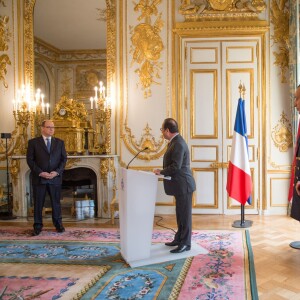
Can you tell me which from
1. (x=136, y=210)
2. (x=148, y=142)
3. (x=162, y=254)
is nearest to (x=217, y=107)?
(x=148, y=142)

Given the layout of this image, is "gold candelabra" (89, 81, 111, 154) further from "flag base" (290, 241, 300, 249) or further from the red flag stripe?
"flag base" (290, 241, 300, 249)

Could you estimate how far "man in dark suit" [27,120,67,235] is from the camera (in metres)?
4.91

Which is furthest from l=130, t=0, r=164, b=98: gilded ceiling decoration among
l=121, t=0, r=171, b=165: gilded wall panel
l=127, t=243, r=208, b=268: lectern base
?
l=127, t=243, r=208, b=268: lectern base

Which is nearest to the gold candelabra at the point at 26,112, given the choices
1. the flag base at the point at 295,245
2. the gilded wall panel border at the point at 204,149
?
the gilded wall panel border at the point at 204,149

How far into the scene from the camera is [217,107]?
625 centimetres

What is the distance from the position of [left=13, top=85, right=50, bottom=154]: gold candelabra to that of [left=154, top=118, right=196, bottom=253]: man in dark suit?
328 cm

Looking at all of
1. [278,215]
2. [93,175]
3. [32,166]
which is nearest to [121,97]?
[93,175]

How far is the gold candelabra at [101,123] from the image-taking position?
20.8 feet

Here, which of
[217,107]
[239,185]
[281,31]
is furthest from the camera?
[217,107]

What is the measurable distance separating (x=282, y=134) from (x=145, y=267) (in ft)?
11.9

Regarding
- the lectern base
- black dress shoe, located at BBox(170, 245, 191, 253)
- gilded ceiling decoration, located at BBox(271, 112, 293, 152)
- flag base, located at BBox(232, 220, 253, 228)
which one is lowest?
flag base, located at BBox(232, 220, 253, 228)

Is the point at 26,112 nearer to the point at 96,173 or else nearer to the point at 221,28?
the point at 96,173

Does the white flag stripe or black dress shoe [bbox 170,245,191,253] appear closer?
black dress shoe [bbox 170,245,191,253]

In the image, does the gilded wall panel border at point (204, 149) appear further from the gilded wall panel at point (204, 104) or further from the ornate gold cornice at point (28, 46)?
the ornate gold cornice at point (28, 46)
